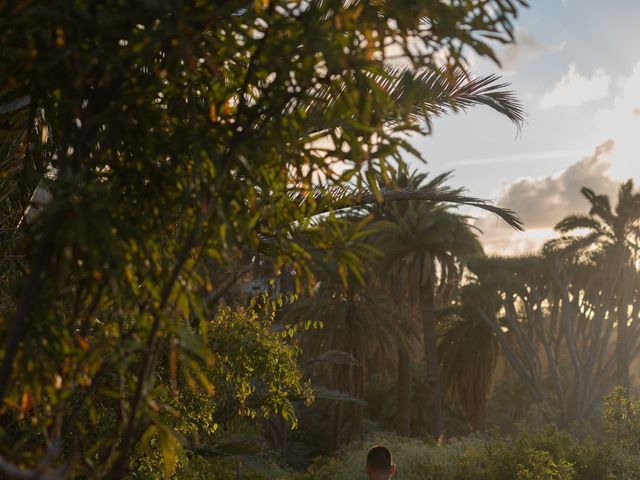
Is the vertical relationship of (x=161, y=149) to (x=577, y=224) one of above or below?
below

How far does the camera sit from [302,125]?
327 centimetres

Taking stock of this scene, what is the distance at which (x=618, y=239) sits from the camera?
32688mm

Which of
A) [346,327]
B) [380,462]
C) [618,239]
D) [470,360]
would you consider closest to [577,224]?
[618,239]

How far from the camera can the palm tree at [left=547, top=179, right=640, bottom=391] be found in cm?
3198

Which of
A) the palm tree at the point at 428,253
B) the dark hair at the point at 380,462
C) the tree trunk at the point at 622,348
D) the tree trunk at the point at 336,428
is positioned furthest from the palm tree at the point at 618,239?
the dark hair at the point at 380,462

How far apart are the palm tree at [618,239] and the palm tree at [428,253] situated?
6.15 meters

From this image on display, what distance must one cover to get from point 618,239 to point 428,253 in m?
9.90

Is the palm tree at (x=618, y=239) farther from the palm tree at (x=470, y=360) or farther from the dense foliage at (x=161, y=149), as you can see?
the dense foliage at (x=161, y=149)

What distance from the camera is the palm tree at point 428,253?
28078 millimetres

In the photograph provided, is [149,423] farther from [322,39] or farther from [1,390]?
[322,39]

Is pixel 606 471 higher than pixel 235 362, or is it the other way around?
pixel 235 362

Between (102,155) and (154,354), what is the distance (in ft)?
2.80

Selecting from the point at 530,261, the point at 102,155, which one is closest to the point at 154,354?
the point at 102,155

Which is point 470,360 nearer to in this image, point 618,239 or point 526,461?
point 618,239
